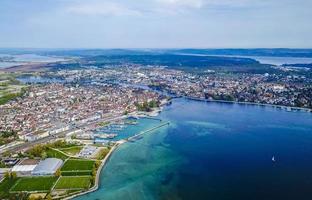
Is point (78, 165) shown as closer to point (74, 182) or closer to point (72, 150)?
point (74, 182)

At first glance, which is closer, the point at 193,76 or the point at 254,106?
the point at 254,106

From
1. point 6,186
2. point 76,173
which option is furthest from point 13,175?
point 76,173

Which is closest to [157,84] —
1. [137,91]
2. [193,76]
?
[137,91]

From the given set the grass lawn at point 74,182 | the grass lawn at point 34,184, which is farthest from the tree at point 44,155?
the grass lawn at point 74,182

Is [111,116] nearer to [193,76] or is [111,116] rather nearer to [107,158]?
[107,158]

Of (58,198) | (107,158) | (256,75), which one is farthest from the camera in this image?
(256,75)
